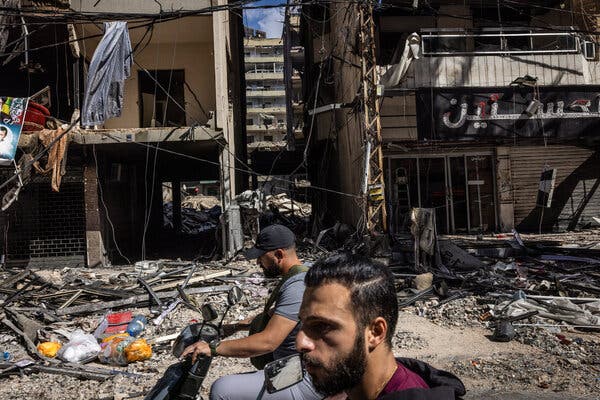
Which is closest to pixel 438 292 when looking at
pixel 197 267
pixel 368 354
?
pixel 197 267

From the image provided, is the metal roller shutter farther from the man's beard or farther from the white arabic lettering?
the man's beard

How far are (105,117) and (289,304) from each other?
9.49 m

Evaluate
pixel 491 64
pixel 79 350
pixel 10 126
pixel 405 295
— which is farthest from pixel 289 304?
pixel 491 64

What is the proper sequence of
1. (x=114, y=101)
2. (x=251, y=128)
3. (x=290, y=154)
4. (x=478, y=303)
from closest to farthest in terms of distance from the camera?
(x=478, y=303), (x=114, y=101), (x=290, y=154), (x=251, y=128)

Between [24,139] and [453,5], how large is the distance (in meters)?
15.4

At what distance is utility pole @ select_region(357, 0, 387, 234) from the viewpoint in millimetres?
11242

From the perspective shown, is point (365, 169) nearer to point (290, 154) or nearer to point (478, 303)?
point (478, 303)

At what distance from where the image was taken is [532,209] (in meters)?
16.7

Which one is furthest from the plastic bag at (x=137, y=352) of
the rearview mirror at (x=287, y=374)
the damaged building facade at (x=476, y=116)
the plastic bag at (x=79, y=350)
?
the damaged building facade at (x=476, y=116)

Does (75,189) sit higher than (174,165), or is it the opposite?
(174,165)

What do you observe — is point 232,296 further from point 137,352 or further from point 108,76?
point 108,76

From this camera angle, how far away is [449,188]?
54.3 ft

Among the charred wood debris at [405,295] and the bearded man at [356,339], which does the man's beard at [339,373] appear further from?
the charred wood debris at [405,295]

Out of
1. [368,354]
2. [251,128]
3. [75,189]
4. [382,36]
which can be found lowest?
[368,354]
